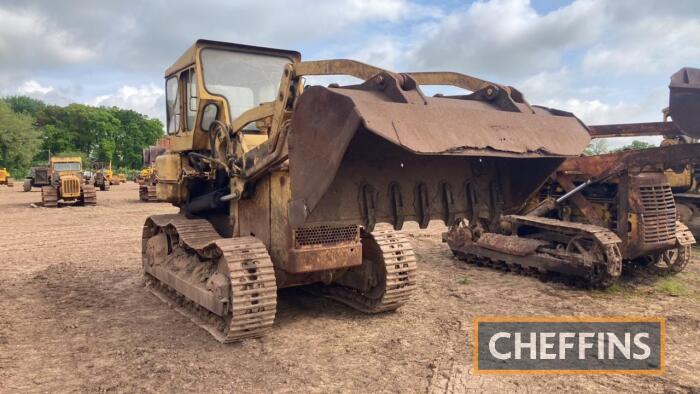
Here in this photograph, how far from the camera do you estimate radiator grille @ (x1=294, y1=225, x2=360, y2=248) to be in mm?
4969

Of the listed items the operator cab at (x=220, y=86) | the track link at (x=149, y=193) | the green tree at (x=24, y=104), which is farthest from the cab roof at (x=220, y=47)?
the green tree at (x=24, y=104)

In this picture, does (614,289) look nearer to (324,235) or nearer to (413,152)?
(324,235)

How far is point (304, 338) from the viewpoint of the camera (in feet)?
16.4

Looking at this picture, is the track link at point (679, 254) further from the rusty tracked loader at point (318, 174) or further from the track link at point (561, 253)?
the rusty tracked loader at point (318, 174)

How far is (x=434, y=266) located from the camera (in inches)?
345

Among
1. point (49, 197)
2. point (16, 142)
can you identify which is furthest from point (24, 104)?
point (49, 197)

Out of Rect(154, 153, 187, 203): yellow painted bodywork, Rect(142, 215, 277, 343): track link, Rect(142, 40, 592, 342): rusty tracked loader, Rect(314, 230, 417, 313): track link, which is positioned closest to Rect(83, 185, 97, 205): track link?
Rect(142, 40, 592, 342): rusty tracked loader

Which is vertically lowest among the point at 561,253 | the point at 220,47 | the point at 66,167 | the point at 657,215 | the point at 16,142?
the point at 561,253

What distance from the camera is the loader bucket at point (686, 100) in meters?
7.13

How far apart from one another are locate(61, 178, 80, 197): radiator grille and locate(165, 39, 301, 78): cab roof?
16778 mm

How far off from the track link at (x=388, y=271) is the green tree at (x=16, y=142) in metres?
58.7

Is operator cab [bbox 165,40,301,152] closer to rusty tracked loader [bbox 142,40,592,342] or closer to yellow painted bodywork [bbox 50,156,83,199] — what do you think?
rusty tracked loader [bbox 142,40,592,342]

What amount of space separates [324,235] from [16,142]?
196 ft

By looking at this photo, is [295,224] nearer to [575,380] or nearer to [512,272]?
[575,380]
